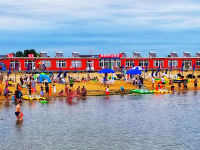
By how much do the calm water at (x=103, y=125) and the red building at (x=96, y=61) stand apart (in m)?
38.6

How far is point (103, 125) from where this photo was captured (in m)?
24.9

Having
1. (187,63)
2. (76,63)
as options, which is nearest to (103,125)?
(76,63)

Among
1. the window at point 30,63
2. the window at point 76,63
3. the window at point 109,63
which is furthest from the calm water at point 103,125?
the window at point 109,63

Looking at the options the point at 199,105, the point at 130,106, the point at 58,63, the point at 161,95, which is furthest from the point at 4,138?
the point at 58,63

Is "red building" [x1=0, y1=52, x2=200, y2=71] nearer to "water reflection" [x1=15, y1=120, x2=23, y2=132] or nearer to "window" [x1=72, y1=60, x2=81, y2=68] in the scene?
"window" [x1=72, y1=60, x2=81, y2=68]

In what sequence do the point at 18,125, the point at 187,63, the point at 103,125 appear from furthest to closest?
the point at 187,63, the point at 103,125, the point at 18,125

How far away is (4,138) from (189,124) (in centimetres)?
1263

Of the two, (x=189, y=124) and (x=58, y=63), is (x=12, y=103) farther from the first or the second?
(x=58, y=63)

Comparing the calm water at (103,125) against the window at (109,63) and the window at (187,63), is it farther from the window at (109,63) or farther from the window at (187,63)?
the window at (187,63)

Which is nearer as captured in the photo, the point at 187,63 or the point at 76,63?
the point at 76,63

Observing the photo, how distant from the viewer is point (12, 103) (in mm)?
33781

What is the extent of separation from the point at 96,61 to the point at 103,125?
2029 inches

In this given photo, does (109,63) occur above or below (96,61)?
below

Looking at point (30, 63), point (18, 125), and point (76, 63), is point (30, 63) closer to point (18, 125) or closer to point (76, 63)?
point (76, 63)
